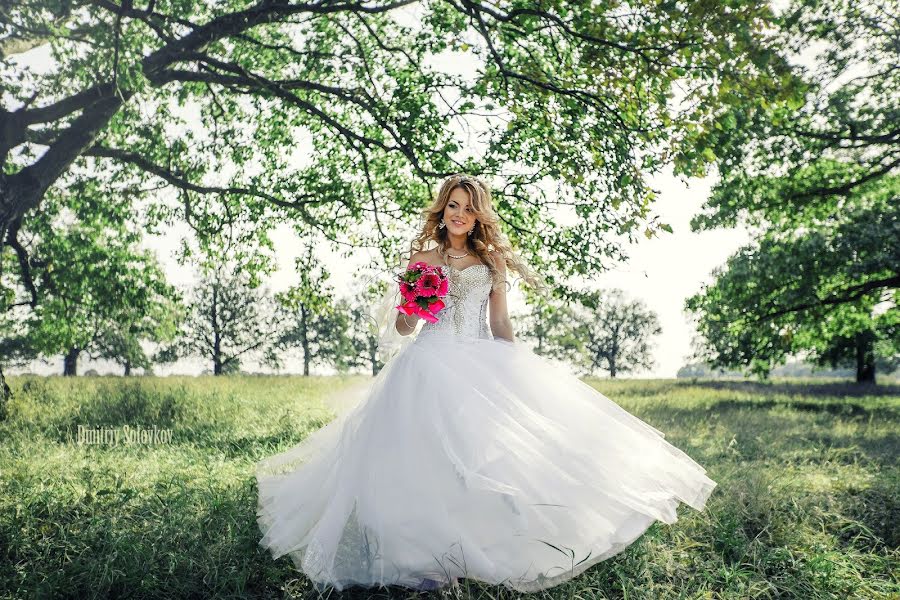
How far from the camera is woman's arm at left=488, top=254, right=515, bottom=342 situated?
5.35 m

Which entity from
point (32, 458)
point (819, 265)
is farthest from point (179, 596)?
point (819, 265)

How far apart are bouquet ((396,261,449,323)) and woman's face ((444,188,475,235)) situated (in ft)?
1.91

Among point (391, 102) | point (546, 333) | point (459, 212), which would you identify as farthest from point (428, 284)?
point (546, 333)

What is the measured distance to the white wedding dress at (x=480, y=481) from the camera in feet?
13.0

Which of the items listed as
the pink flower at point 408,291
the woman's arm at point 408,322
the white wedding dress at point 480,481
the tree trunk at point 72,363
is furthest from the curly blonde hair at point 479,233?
the tree trunk at point 72,363

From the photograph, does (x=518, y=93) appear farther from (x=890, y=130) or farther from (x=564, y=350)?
(x=564, y=350)

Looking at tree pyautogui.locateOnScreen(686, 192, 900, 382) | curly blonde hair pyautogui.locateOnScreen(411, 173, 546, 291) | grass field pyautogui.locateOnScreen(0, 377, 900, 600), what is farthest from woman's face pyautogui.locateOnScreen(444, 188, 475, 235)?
tree pyautogui.locateOnScreen(686, 192, 900, 382)

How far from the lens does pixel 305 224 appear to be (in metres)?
13.6

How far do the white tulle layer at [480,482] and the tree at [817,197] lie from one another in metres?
11.6

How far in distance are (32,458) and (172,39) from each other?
6.99 metres

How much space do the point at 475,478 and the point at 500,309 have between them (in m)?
1.81

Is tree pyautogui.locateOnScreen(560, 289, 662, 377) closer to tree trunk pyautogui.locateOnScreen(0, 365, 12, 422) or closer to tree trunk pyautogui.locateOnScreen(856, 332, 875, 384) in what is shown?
tree trunk pyautogui.locateOnScreen(856, 332, 875, 384)

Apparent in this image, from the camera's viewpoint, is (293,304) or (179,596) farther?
(293,304)

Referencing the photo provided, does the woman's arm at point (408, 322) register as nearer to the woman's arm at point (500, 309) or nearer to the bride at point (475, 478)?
the bride at point (475, 478)
